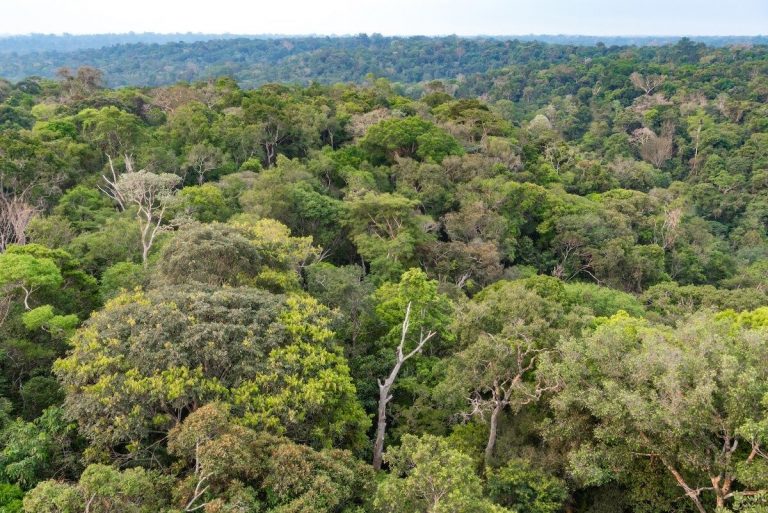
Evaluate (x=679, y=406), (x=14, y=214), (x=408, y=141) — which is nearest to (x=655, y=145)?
(x=408, y=141)

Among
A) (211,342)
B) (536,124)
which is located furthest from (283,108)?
(536,124)

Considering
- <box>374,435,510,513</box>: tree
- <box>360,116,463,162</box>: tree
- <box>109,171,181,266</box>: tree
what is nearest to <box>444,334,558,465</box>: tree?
<box>374,435,510,513</box>: tree

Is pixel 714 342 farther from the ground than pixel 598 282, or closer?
farther from the ground

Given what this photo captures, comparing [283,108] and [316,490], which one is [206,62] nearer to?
[283,108]

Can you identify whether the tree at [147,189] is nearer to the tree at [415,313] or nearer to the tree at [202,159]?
the tree at [202,159]

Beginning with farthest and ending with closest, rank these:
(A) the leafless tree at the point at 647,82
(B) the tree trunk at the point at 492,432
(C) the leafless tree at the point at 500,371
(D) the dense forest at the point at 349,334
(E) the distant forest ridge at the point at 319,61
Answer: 1. (E) the distant forest ridge at the point at 319,61
2. (A) the leafless tree at the point at 647,82
3. (B) the tree trunk at the point at 492,432
4. (C) the leafless tree at the point at 500,371
5. (D) the dense forest at the point at 349,334

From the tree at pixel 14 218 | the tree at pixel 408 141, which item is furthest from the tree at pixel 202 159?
the tree at pixel 408 141

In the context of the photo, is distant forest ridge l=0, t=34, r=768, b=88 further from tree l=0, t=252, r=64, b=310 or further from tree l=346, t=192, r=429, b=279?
tree l=0, t=252, r=64, b=310

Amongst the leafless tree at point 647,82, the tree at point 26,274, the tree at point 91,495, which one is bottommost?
the tree at point 91,495

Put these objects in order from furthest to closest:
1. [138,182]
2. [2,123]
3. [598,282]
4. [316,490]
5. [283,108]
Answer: [2,123]
[283,108]
[598,282]
[138,182]
[316,490]
